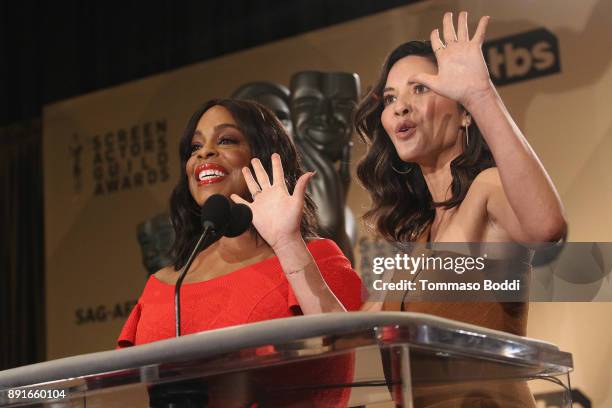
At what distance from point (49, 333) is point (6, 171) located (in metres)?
1.03

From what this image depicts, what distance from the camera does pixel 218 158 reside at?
195 cm

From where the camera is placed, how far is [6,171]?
196 inches

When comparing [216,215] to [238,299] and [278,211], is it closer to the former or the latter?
[278,211]

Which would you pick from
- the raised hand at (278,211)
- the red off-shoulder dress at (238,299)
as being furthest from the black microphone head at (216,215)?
the red off-shoulder dress at (238,299)

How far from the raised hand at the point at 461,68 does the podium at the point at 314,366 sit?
1.77ft

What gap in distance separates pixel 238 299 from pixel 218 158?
334 mm

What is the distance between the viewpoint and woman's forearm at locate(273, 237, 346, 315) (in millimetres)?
1575

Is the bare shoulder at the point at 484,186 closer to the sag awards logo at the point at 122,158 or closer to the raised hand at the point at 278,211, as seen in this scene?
the raised hand at the point at 278,211

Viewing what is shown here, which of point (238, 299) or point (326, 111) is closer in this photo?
point (238, 299)

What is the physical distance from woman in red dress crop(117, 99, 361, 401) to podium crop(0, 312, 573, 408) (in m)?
0.43

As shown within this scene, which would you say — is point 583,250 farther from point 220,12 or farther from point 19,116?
point 19,116

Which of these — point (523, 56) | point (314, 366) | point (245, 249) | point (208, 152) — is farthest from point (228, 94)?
point (314, 366)
